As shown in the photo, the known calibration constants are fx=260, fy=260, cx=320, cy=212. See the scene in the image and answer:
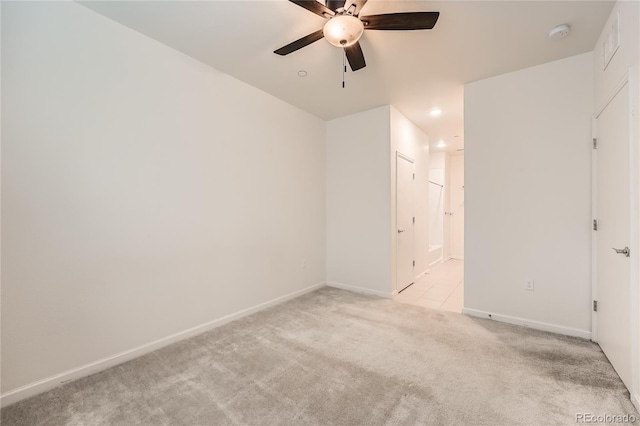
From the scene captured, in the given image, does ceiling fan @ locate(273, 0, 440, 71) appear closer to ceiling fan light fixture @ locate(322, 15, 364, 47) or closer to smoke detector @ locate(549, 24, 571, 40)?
ceiling fan light fixture @ locate(322, 15, 364, 47)

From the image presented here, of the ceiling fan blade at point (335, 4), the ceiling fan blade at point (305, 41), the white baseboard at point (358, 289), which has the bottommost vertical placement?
the white baseboard at point (358, 289)

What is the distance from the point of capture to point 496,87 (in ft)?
9.34

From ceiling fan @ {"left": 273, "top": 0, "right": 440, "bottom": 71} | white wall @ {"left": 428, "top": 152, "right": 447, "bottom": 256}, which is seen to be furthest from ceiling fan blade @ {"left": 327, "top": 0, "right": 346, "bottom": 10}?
white wall @ {"left": 428, "top": 152, "right": 447, "bottom": 256}

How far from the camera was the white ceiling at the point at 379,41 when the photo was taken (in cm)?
191

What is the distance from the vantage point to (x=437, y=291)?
390cm

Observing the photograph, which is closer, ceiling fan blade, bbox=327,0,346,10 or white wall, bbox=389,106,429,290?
ceiling fan blade, bbox=327,0,346,10

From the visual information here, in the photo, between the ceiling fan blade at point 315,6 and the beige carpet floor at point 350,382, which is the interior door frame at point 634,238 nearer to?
the beige carpet floor at point 350,382

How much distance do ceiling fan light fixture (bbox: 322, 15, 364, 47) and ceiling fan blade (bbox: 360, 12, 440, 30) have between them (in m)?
0.07

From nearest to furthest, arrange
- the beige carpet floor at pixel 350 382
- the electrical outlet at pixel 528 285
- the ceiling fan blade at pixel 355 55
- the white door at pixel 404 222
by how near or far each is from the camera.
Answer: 1. the beige carpet floor at pixel 350 382
2. the ceiling fan blade at pixel 355 55
3. the electrical outlet at pixel 528 285
4. the white door at pixel 404 222

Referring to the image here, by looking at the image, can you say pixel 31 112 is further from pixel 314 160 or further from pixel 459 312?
pixel 459 312

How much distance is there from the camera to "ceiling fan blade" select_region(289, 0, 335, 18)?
160 centimetres

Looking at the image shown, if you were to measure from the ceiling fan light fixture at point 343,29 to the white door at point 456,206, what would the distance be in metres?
5.80

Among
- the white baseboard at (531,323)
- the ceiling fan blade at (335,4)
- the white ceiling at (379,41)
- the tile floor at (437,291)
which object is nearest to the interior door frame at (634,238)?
the white ceiling at (379,41)

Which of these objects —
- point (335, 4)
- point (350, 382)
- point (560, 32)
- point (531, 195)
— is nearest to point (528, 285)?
point (531, 195)
